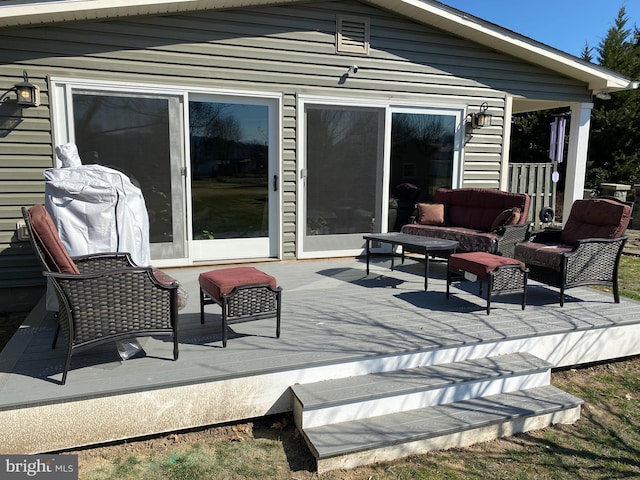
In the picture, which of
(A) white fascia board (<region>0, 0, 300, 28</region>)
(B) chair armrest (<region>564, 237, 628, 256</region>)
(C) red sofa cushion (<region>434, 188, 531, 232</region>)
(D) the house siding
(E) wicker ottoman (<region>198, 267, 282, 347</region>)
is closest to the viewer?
(E) wicker ottoman (<region>198, 267, 282, 347</region>)

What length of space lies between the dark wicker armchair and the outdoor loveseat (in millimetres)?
400

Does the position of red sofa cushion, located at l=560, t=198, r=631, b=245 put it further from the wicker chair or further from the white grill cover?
the white grill cover

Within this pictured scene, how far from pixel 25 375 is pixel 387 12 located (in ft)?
17.3

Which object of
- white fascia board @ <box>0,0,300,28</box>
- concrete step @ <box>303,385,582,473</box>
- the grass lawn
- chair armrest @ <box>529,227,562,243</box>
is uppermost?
white fascia board @ <box>0,0,300,28</box>

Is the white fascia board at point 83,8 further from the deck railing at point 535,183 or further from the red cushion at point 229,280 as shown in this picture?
the deck railing at point 535,183

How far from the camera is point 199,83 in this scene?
5.02 m

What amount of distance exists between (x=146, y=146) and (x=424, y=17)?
11.9 ft

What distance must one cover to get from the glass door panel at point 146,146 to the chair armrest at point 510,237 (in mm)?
3479

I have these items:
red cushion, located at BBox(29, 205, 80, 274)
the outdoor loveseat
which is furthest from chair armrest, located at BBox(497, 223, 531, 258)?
red cushion, located at BBox(29, 205, 80, 274)

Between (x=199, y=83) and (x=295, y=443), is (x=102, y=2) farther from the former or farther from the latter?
(x=295, y=443)

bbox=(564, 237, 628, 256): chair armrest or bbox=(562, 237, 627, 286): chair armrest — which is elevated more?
bbox=(564, 237, 628, 256): chair armrest

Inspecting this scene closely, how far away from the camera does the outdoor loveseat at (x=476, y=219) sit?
5027 millimetres

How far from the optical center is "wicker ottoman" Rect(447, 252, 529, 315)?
11.8 ft

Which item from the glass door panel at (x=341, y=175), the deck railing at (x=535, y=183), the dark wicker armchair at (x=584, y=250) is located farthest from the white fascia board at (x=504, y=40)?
the dark wicker armchair at (x=584, y=250)
